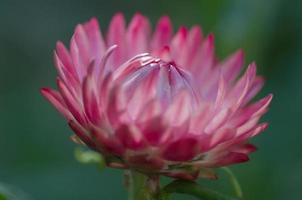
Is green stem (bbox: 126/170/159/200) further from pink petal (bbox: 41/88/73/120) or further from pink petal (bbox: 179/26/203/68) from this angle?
pink petal (bbox: 179/26/203/68)

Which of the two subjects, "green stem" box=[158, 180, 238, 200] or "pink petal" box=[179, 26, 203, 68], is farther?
"pink petal" box=[179, 26, 203, 68]

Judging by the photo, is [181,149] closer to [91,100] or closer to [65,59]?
[91,100]

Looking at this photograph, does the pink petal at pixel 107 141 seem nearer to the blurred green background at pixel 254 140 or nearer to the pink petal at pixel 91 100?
the pink petal at pixel 91 100

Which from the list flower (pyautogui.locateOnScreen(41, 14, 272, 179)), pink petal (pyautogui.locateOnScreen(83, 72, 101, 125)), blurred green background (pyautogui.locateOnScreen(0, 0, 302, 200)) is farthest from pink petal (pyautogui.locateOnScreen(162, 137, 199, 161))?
blurred green background (pyautogui.locateOnScreen(0, 0, 302, 200))

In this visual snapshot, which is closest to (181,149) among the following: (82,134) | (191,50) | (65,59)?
(82,134)

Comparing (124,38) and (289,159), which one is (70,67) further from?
(289,159)
